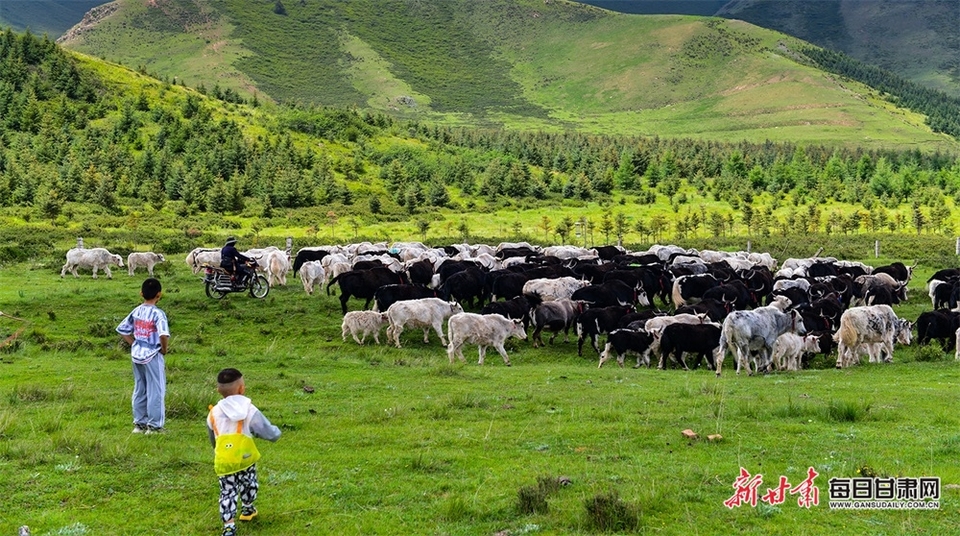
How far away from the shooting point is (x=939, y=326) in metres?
20.5

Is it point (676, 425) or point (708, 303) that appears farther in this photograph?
point (708, 303)

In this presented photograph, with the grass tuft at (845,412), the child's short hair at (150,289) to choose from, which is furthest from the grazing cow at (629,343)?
the child's short hair at (150,289)

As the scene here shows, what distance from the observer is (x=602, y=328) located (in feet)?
68.5

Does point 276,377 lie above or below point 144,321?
below

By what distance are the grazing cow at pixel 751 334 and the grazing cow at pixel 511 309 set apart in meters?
5.89

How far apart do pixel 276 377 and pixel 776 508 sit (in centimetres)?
1086

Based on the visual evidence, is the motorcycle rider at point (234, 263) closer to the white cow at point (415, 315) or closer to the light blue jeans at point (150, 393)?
the white cow at point (415, 315)

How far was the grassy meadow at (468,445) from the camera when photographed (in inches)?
298

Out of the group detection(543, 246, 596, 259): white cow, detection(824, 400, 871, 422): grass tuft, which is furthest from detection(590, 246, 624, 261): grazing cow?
detection(824, 400, 871, 422): grass tuft

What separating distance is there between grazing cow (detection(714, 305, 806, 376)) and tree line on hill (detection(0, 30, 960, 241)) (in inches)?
1934

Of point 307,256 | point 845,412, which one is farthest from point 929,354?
point 307,256

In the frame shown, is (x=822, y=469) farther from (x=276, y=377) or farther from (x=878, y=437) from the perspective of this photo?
(x=276, y=377)

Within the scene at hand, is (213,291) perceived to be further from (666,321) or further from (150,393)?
(150,393)

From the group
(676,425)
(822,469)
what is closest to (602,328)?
(676,425)
